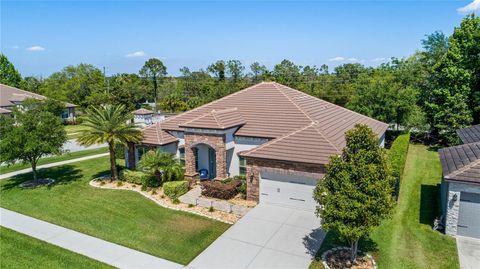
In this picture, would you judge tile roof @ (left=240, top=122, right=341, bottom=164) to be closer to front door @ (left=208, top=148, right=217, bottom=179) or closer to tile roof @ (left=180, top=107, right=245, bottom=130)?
tile roof @ (left=180, top=107, right=245, bottom=130)

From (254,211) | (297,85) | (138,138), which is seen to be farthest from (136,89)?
(254,211)

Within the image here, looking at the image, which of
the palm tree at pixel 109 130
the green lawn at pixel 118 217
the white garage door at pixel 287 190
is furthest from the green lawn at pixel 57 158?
the white garage door at pixel 287 190

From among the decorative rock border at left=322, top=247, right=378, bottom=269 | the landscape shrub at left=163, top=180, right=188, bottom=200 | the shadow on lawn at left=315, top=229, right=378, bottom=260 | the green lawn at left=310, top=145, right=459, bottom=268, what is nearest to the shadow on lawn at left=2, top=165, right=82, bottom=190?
the landscape shrub at left=163, top=180, right=188, bottom=200

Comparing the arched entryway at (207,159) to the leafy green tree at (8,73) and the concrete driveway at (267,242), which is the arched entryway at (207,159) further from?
the leafy green tree at (8,73)

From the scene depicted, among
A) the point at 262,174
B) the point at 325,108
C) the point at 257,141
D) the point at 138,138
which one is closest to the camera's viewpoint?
the point at 262,174

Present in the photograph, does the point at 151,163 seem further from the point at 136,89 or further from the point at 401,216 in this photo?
the point at 136,89

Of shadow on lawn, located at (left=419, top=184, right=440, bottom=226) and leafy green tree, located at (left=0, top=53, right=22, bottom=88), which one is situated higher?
leafy green tree, located at (left=0, top=53, right=22, bottom=88)
